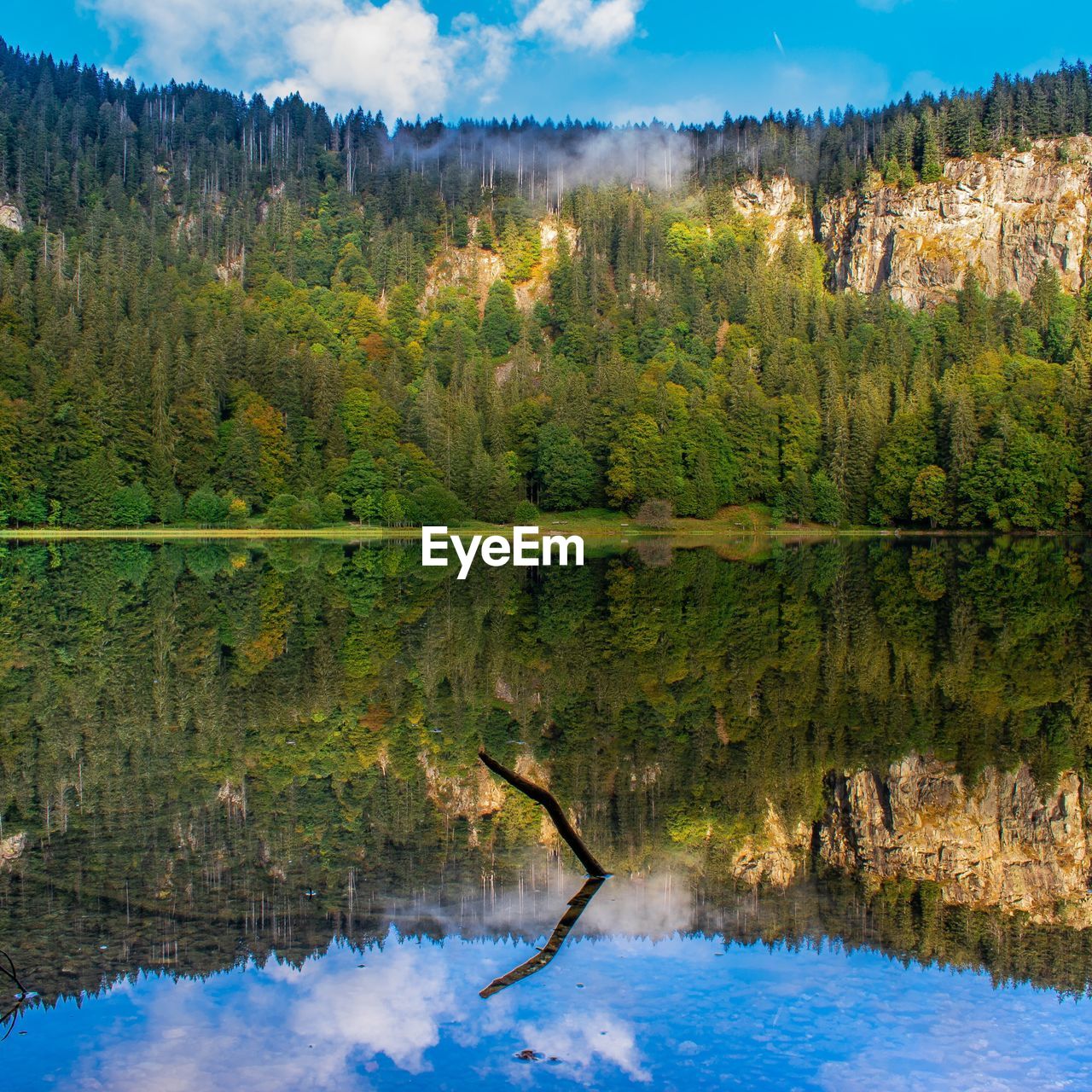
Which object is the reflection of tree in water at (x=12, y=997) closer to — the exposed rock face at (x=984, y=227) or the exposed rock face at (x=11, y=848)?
the exposed rock face at (x=11, y=848)

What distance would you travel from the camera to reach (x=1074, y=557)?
62938 millimetres

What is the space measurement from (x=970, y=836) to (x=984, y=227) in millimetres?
187020

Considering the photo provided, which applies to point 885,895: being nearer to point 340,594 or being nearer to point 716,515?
point 340,594

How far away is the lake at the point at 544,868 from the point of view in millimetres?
8047

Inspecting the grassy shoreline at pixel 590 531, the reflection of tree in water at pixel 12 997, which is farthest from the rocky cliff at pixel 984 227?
the reflection of tree in water at pixel 12 997

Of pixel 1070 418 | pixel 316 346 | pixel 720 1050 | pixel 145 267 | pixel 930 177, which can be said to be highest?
pixel 930 177

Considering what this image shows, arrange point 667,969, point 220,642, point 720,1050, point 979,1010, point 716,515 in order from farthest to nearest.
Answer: point 716,515 < point 220,642 < point 667,969 < point 979,1010 < point 720,1050

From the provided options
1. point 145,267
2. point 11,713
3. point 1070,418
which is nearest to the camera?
point 11,713

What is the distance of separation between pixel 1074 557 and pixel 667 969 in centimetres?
6126

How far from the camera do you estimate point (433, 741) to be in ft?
52.5

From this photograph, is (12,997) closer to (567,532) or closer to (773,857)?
(773,857)

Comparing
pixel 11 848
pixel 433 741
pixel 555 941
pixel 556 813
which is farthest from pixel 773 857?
pixel 11 848

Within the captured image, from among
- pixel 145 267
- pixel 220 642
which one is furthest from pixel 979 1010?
pixel 145 267

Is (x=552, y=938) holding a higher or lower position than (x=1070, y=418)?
lower
